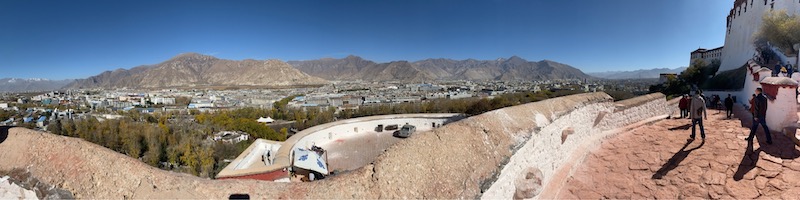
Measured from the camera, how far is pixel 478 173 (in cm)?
398

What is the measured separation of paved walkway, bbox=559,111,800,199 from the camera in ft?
14.9

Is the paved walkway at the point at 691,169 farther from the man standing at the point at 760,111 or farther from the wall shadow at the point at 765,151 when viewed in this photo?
the man standing at the point at 760,111

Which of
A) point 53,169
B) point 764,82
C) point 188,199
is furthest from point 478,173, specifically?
point 764,82

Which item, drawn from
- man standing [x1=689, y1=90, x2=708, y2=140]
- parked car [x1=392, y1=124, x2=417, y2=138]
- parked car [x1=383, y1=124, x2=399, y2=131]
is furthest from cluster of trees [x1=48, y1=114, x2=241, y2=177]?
man standing [x1=689, y1=90, x2=708, y2=140]

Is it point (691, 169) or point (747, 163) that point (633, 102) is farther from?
point (691, 169)

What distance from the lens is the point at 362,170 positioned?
3451 millimetres

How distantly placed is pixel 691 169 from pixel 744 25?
31.5 m

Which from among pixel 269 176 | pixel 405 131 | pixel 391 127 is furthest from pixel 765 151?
pixel 391 127

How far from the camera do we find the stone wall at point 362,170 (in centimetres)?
325

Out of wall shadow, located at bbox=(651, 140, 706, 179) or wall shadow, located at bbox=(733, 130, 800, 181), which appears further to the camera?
wall shadow, located at bbox=(651, 140, 706, 179)

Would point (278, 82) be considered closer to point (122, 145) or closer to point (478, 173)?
point (122, 145)

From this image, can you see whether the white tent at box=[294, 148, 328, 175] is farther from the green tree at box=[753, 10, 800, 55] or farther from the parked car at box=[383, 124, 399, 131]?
the green tree at box=[753, 10, 800, 55]

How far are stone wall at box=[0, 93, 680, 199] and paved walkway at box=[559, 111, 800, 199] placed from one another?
137 cm

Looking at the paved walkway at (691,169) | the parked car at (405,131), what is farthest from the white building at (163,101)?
the paved walkway at (691,169)
